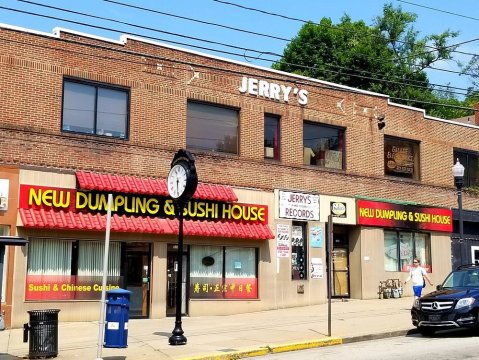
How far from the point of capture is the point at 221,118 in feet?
74.0

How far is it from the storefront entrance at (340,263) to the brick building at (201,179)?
2.2 inches

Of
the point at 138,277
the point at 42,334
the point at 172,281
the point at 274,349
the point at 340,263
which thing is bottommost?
the point at 274,349

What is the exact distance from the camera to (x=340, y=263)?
83.9ft

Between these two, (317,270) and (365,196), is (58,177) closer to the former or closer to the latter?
(317,270)

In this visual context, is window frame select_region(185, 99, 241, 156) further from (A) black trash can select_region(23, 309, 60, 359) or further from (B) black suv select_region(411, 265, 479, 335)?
(A) black trash can select_region(23, 309, 60, 359)

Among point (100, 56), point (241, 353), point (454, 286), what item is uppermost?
point (100, 56)

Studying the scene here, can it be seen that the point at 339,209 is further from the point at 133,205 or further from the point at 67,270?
the point at 67,270

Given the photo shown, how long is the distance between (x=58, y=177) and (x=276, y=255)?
8.04 m

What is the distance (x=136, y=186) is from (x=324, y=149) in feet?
27.5

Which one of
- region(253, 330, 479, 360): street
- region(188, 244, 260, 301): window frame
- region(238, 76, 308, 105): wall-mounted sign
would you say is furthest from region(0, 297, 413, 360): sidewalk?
region(238, 76, 308, 105): wall-mounted sign

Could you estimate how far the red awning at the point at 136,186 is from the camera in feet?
62.0

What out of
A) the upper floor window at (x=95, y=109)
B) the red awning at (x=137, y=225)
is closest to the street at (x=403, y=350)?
the red awning at (x=137, y=225)

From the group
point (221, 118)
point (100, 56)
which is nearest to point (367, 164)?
point (221, 118)

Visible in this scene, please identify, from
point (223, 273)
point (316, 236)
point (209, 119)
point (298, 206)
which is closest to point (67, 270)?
point (223, 273)
